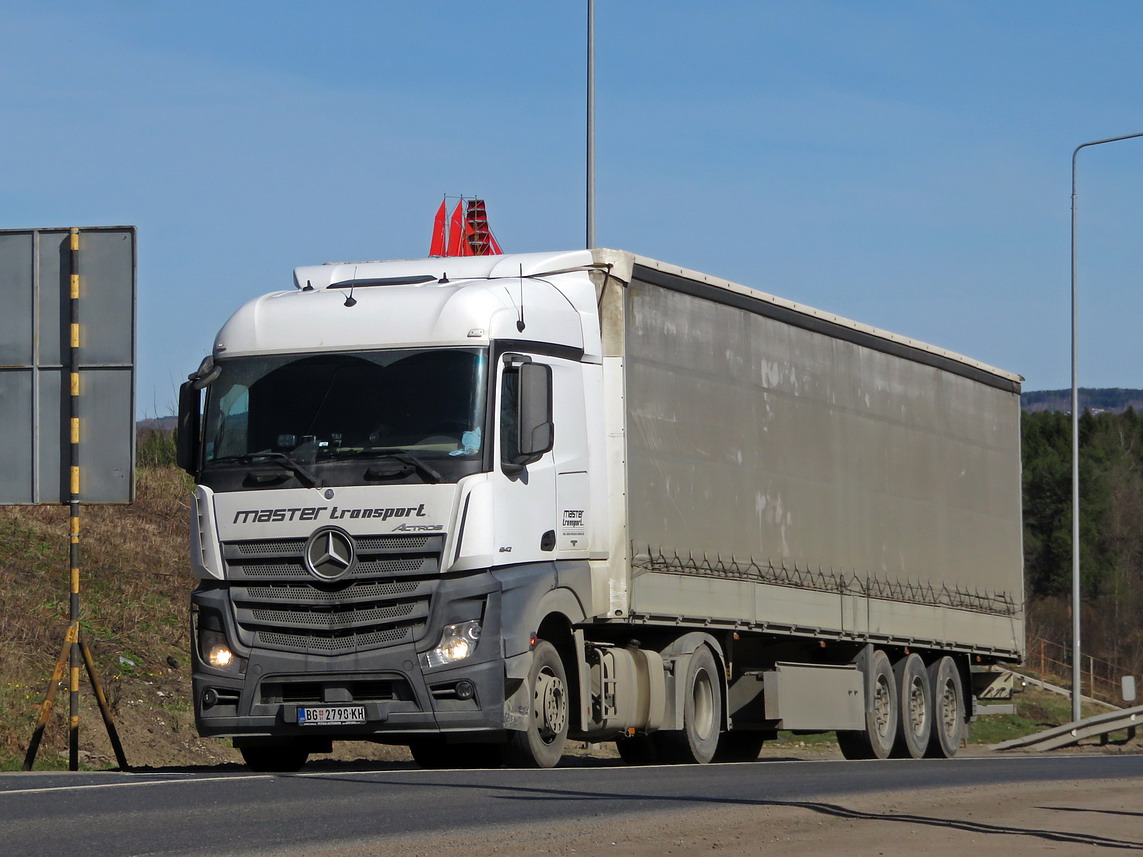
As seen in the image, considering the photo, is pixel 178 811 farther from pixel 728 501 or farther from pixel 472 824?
pixel 728 501

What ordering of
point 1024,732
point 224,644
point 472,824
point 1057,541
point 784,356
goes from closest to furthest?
point 472,824, point 224,644, point 784,356, point 1024,732, point 1057,541

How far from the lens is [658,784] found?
1327 cm

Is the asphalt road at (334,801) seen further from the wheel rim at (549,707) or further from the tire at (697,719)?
the tire at (697,719)

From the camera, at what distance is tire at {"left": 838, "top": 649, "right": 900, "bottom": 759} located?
822 inches

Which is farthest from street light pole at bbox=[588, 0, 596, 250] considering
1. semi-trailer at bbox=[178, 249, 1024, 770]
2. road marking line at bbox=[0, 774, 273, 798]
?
road marking line at bbox=[0, 774, 273, 798]

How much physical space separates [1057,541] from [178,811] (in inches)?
3093

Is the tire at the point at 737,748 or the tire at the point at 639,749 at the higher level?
the tire at the point at 639,749

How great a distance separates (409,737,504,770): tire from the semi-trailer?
4cm

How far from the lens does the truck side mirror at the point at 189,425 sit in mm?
14508

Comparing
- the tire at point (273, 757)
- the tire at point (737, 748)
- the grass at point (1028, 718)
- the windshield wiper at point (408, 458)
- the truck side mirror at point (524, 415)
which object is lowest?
the grass at point (1028, 718)

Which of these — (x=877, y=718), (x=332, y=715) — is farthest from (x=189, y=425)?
(x=877, y=718)

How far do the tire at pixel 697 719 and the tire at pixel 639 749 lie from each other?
0.32 feet

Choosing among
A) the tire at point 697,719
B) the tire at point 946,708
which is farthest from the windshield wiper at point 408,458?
the tire at point 946,708

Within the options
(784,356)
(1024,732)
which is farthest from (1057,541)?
(784,356)
